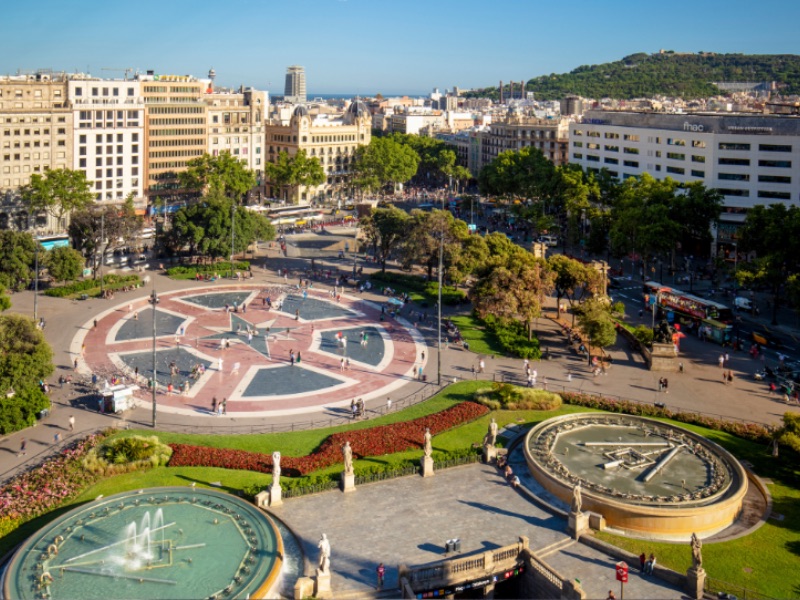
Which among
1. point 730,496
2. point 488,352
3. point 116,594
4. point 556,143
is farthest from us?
point 556,143

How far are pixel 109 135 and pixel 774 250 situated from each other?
91162 millimetres

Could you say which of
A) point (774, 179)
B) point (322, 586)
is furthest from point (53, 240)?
point (774, 179)

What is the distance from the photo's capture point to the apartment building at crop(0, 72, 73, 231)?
106 m

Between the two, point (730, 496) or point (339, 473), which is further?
point (339, 473)

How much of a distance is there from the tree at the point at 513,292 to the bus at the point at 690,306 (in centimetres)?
1488

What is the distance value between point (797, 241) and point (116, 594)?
65.9 meters

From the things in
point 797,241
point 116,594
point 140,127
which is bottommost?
point 116,594

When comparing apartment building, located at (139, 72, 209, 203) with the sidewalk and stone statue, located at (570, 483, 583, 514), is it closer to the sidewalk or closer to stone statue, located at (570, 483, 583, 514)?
the sidewalk

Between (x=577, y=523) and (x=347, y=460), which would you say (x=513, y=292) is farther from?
(x=577, y=523)

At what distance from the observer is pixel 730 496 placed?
39.4m

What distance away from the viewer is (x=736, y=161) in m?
103

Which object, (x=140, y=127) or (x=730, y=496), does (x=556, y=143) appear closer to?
(x=140, y=127)

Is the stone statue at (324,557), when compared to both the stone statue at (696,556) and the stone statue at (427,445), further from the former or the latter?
the stone statue at (696,556)

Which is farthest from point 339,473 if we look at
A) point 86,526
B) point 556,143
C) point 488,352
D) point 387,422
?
point 556,143
